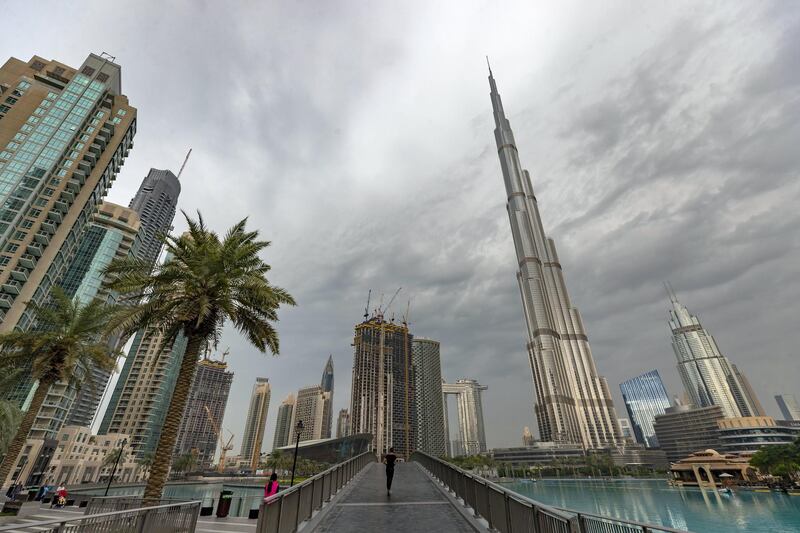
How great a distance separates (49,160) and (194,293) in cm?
8917

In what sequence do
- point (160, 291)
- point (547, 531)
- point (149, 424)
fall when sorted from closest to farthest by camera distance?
point (547, 531) < point (160, 291) < point (149, 424)

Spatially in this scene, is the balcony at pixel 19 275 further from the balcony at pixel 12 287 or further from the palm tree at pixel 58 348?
the palm tree at pixel 58 348

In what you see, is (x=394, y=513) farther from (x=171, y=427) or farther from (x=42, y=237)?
(x=42, y=237)

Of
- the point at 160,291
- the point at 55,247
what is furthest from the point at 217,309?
the point at 55,247

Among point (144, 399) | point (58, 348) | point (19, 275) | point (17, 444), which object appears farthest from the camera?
point (144, 399)

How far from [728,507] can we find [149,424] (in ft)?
600

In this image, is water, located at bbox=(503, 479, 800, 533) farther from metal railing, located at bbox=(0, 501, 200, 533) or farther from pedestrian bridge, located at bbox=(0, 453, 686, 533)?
metal railing, located at bbox=(0, 501, 200, 533)

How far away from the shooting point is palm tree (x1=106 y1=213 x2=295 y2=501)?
17.1m

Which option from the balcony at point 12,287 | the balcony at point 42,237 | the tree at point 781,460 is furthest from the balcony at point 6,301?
the tree at point 781,460

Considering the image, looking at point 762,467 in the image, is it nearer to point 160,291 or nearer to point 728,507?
point 728,507

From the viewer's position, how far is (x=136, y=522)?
8891mm

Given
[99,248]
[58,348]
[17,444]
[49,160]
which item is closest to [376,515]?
[17,444]

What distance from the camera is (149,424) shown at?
140 m

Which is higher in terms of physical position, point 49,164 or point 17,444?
point 49,164
